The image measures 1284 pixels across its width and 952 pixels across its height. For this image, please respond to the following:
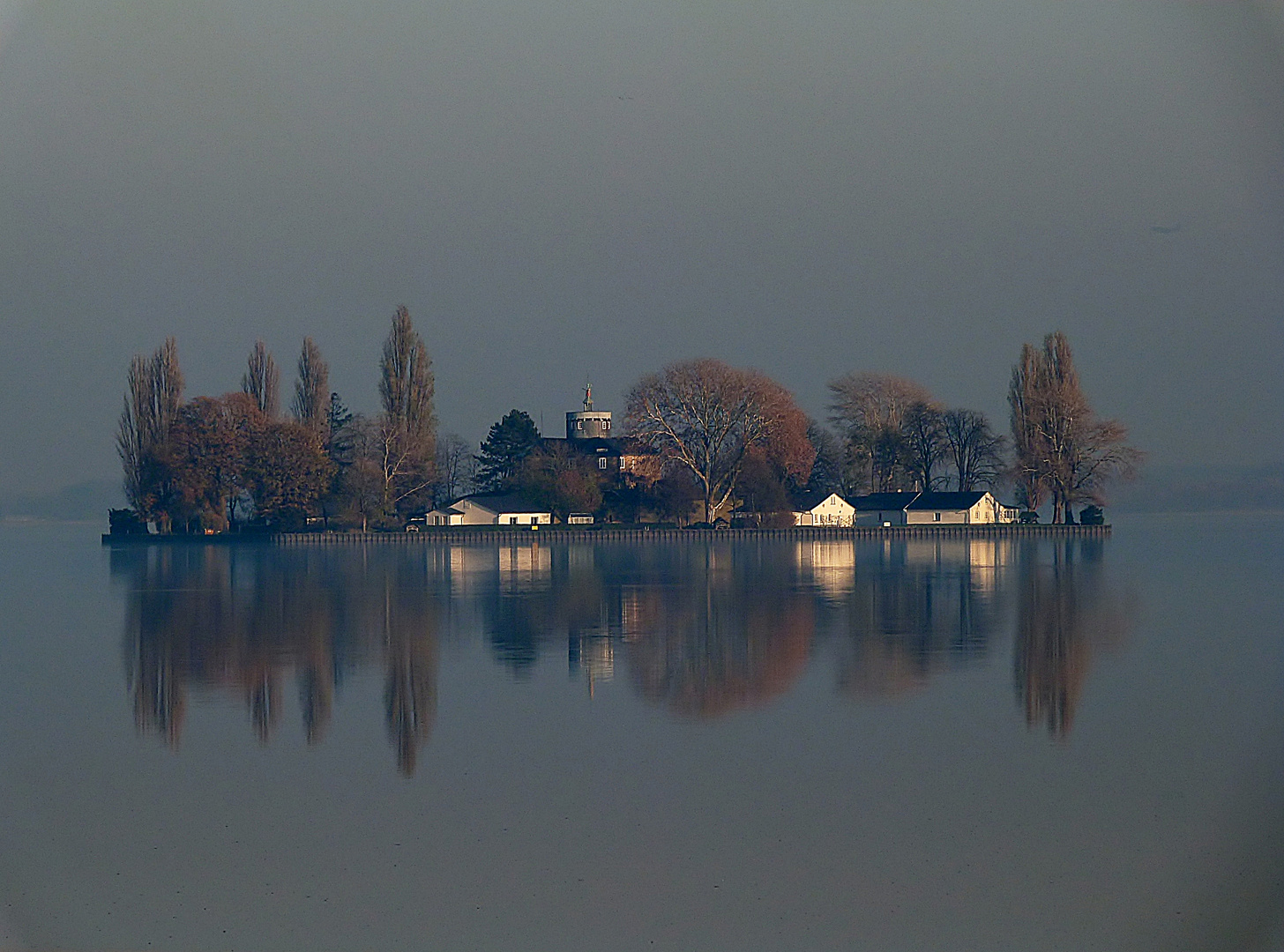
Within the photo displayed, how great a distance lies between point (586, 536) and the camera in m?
61.2

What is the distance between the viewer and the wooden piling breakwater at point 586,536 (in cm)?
5888

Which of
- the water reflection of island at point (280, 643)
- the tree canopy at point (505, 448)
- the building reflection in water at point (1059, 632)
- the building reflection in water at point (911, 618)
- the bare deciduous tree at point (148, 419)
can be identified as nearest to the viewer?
the water reflection of island at point (280, 643)

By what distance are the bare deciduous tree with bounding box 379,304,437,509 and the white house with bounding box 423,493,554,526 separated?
8.61m

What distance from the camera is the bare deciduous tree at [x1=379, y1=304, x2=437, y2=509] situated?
201ft

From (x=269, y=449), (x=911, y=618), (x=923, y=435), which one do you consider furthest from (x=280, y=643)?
(x=923, y=435)

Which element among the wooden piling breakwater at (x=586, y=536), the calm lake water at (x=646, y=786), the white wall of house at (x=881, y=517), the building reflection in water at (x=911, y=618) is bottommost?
the calm lake water at (x=646, y=786)

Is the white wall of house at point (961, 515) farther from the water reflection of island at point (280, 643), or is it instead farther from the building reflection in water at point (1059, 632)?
the water reflection of island at point (280, 643)

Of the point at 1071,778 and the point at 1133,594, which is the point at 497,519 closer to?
the point at 1133,594

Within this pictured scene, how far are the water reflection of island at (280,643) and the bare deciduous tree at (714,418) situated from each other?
29.1 meters

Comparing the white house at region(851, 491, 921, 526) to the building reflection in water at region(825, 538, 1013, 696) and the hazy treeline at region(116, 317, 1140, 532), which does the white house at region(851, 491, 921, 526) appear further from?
the building reflection in water at region(825, 538, 1013, 696)

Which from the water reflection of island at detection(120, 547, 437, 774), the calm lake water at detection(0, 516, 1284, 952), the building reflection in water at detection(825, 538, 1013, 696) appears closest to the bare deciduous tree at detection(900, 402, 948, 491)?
the building reflection in water at detection(825, 538, 1013, 696)

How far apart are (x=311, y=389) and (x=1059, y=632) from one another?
48017mm

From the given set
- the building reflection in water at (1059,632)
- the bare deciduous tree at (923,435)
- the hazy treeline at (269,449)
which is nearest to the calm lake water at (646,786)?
the building reflection in water at (1059,632)

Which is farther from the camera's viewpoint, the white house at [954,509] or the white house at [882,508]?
the white house at [882,508]
